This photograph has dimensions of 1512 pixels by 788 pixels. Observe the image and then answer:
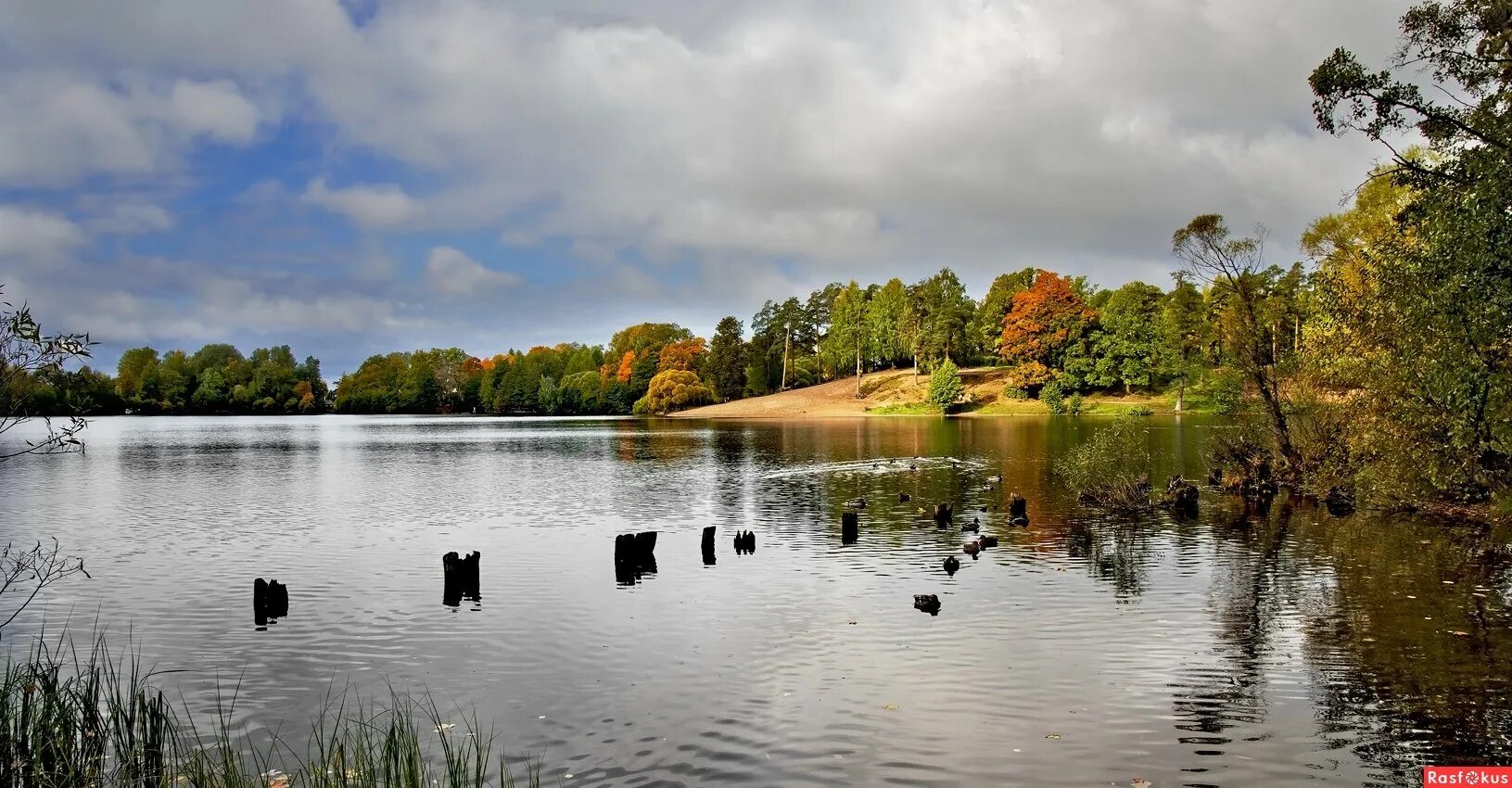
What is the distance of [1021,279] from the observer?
5689 inches

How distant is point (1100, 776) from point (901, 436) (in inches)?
2865

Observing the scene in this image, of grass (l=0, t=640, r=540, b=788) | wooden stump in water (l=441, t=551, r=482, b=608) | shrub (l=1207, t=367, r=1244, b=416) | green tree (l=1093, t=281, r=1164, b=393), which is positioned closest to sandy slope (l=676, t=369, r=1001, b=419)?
green tree (l=1093, t=281, r=1164, b=393)

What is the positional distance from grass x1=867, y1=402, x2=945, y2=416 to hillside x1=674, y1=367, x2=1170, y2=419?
340 mm

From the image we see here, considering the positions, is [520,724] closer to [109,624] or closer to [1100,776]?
[1100,776]

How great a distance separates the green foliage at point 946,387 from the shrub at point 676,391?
49.3 meters

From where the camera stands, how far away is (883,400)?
137875 millimetres

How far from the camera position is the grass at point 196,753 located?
9.13 meters

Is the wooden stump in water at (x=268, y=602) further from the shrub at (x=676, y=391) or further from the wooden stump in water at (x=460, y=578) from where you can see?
the shrub at (x=676, y=391)

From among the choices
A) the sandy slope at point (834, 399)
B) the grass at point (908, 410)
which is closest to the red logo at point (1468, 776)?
the grass at point (908, 410)

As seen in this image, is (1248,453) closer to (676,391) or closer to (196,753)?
(196,753)

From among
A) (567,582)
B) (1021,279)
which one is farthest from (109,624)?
(1021,279)

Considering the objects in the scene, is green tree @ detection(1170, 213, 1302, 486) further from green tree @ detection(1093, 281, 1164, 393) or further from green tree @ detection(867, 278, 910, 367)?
green tree @ detection(867, 278, 910, 367)

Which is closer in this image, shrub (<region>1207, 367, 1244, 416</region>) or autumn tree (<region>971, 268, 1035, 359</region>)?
shrub (<region>1207, 367, 1244, 416</region>)

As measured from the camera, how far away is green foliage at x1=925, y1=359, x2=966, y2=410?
121125 mm
